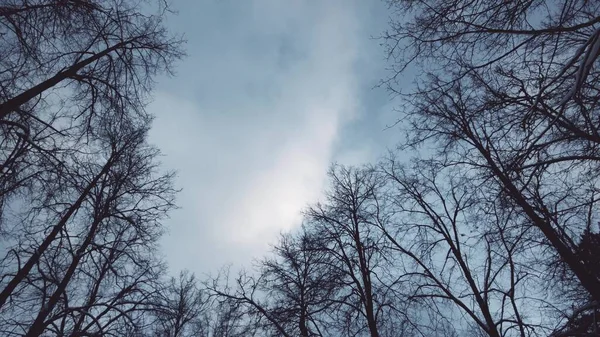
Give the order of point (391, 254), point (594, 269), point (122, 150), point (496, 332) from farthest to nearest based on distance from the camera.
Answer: point (391, 254)
point (122, 150)
point (496, 332)
point (594, 269)

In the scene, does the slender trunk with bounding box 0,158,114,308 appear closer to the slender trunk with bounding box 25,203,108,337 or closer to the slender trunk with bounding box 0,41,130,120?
the slender trunk with bounding box 25,203,108,337

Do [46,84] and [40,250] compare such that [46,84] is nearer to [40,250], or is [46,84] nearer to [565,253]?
[40,250]

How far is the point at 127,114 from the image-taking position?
5820 millimetres

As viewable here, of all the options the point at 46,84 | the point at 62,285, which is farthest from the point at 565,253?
the point at 62,285

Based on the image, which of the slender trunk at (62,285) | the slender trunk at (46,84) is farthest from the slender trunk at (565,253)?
the slender trunk at (62,285)

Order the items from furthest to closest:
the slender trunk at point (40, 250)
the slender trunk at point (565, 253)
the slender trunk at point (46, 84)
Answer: the slender trunk at point (40, 250)
the slender trunk at point (565, 253)
the slender trunk at point (46, 84)

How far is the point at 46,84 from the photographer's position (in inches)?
175

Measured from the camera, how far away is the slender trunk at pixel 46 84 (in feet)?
13.1

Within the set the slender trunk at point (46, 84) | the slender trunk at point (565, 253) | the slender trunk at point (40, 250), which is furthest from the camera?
the slender trunk at point (40, 250)

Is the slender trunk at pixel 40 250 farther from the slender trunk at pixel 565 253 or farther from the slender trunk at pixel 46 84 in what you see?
the slender trunk at pixel 565 253

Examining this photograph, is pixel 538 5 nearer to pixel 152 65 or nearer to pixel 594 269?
pixel 594 269

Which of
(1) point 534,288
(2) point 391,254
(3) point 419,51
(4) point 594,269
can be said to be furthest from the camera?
(2) point 391,254

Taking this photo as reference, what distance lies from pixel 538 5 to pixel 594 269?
5.82m

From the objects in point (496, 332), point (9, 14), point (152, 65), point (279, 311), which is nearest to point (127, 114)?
point (152, 65)
